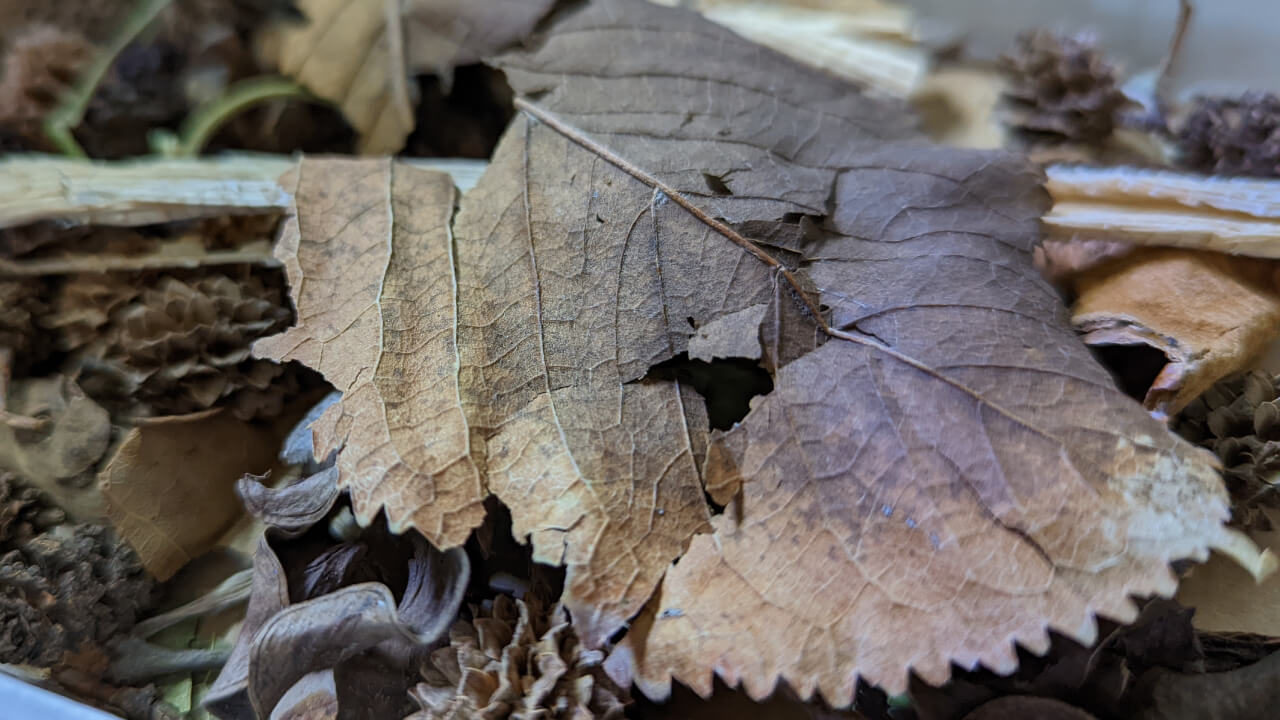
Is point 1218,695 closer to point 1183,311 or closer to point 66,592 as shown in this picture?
point 1183,311

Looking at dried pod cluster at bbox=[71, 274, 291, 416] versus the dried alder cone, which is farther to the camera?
dried pod cluster at bbox=[71, 274, 291, 416]

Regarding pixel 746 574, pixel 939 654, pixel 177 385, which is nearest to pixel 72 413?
pixel 177 385

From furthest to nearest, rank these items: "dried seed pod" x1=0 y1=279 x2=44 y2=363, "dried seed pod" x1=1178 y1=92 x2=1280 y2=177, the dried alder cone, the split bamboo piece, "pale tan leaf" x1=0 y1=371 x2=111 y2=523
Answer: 1. the split bamboo piece
2. "dried seed pod" x1=1178 y1=92 x2=1280 y2=177
3. "dried seed pod" x1=0 y1=279 x2=44 y2=363
4. "pale tan leaf" x1=0 y1=371 x2=111 y2=523
5. the dried alder cone

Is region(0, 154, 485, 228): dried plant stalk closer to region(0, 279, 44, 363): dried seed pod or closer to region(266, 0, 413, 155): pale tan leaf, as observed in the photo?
region(0, 279, 44, 363): dried seed pod

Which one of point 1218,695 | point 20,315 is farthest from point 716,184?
point 20,315

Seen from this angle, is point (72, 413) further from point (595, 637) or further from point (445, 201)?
point (595, 637)

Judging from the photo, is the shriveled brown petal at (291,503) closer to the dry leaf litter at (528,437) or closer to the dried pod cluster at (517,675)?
the dry leaf litter at (528,437)

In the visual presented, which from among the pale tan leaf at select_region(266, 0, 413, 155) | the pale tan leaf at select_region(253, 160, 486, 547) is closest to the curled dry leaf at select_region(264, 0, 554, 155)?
the pale tan leaf at select_region(266, 0, 413, 155)
